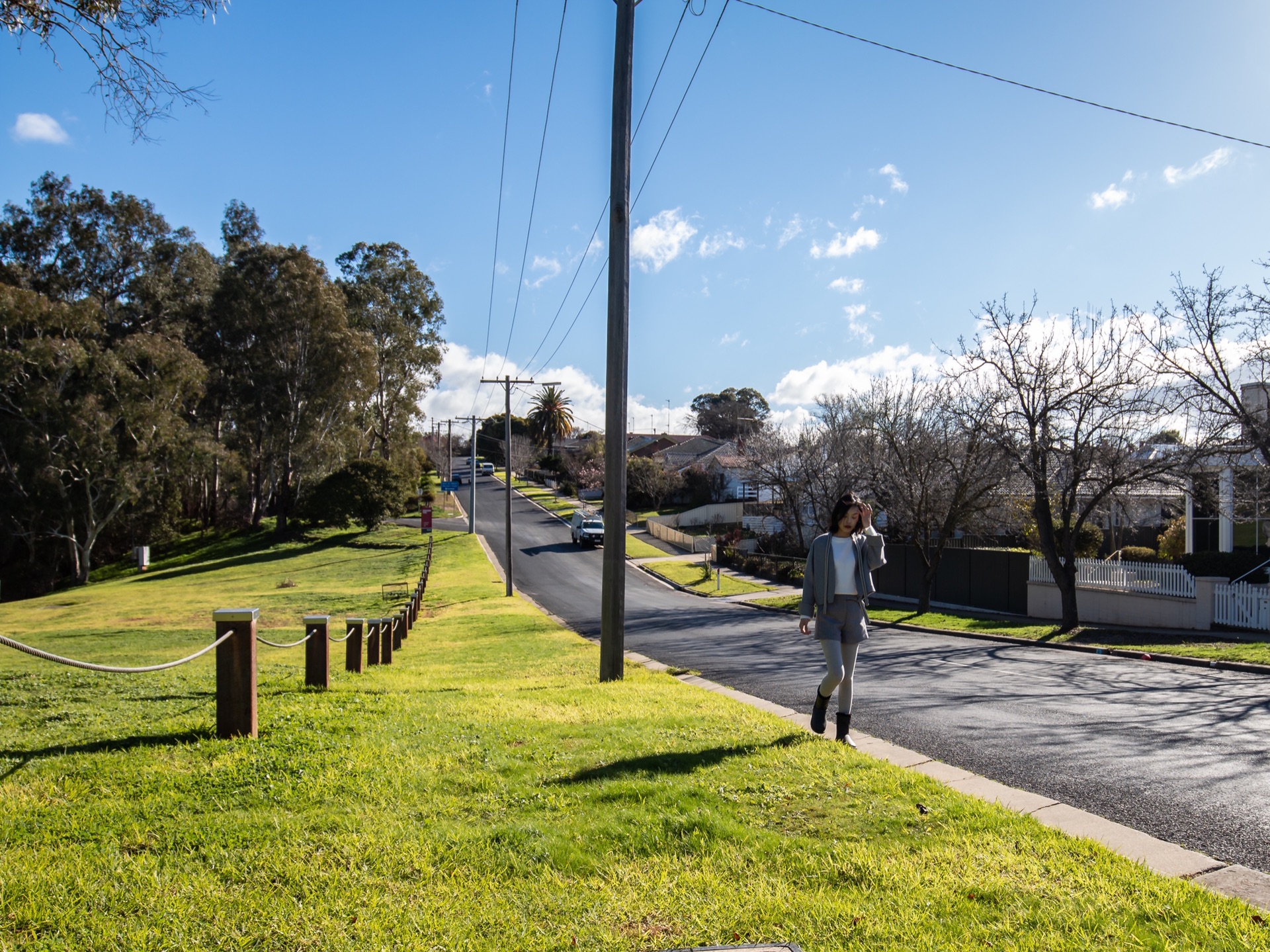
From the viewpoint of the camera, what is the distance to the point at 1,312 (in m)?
36.0

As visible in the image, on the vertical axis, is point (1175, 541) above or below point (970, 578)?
above

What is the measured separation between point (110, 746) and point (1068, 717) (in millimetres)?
Answer: 7510

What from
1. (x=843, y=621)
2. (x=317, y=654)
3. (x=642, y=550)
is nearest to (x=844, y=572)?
(x=843, y=621)

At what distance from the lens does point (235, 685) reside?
5496 millimetres

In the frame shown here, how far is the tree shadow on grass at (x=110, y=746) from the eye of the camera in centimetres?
494

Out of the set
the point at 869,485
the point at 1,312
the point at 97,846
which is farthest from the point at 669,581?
the point at 97,846

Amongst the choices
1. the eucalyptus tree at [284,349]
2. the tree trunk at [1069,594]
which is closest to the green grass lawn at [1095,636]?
the tree trunk at [1069,594]

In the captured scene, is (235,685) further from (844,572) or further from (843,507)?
(843,507)

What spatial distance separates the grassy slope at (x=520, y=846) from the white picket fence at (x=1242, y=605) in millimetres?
15966

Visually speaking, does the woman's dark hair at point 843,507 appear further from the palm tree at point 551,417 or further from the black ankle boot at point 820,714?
the palm tree at point 551,417

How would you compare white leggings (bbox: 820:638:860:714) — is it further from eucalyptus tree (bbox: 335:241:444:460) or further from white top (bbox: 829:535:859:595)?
eucalyptus tree (bbox: 335:241:444:460)

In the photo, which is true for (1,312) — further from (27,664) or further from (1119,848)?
(1119,848)

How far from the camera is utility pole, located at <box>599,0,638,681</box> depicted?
9.98 metres

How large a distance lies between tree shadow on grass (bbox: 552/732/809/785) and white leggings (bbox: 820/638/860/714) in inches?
19.6
